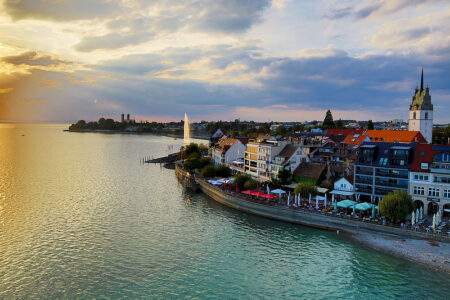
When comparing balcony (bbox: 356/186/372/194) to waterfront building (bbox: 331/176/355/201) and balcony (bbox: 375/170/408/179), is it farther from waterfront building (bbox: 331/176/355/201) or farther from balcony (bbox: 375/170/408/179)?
balcony (bbox: 375/170/408/179)

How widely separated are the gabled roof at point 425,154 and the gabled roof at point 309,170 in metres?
14.4

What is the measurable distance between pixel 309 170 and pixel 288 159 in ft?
13.5

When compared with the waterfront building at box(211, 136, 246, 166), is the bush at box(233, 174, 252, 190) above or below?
below

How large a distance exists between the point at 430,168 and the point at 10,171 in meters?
90.9

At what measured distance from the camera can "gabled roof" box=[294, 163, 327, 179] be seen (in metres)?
55.8

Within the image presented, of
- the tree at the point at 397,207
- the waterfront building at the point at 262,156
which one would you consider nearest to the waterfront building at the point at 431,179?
the tree at the point at 397,207

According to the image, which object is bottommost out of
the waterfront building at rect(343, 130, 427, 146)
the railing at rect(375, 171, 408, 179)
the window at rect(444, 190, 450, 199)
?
the window at rect(444, 190, 450, 199)

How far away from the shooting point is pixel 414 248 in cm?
3397

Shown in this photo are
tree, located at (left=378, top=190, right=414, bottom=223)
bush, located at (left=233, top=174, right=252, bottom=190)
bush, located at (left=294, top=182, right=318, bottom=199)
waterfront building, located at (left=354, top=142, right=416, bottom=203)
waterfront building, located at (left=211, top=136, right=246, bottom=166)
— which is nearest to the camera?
tree, located at (left=378, top=190, right=414, bottom=223)

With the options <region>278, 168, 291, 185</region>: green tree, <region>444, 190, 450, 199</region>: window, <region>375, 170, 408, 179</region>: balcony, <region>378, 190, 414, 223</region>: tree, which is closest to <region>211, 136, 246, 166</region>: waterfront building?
<region>278, 168, 291, 185</region>: green tree

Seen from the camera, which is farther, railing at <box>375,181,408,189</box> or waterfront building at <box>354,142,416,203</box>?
waterfront building at <box>354,142,416,203</box>

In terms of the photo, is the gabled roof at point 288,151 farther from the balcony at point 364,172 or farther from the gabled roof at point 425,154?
the gabled roof at point 425,154

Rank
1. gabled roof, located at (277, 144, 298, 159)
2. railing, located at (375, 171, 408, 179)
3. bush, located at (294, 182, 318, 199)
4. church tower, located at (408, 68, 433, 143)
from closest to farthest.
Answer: railing, located at (375, 171, 408, 179), bush, located at (294, 182, 318, 199), gabled roof, located at (277, 144, 298, 159), church tower, located at (408, 68, 433, 143)

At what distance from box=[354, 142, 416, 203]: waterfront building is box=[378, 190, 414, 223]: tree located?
6.25 m
